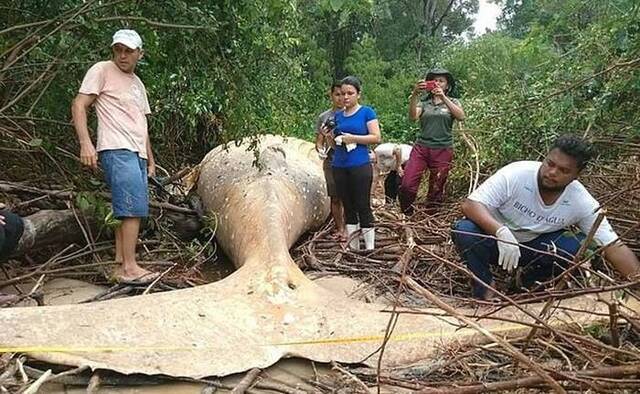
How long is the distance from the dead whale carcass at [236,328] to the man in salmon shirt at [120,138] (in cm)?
69

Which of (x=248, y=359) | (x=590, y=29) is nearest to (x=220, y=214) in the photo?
(x=248, y=359)

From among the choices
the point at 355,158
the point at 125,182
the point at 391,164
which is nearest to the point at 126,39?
the point at 125,182

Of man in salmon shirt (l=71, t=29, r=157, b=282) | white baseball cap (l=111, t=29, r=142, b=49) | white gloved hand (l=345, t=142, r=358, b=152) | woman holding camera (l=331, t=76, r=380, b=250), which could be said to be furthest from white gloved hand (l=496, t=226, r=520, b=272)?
white baseball cap (l=111, t=29, r=142, b=49)

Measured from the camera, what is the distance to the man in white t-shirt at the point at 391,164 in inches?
274

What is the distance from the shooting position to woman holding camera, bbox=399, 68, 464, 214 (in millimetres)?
5984

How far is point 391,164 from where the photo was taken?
23.2 ft

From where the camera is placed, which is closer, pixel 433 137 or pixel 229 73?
pixel 229 73

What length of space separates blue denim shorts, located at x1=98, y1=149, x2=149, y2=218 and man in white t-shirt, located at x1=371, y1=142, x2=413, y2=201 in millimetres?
3068

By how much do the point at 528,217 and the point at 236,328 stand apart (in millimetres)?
1706

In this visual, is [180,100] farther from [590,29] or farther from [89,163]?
[590,29]

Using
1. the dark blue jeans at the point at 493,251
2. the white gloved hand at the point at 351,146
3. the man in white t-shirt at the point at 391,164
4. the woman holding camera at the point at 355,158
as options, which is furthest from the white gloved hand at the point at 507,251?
the man in white t-shirt at the point at 391,164

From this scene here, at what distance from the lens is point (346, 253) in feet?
16.5

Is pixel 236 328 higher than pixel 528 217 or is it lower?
lower

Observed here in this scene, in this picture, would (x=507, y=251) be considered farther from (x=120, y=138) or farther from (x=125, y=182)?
(x=120, y=138)
